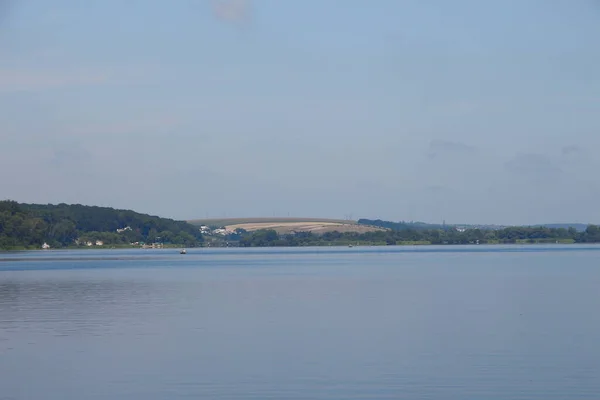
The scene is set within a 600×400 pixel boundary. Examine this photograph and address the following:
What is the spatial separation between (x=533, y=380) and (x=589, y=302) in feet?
64.4

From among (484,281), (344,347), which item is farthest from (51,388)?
(484,281)

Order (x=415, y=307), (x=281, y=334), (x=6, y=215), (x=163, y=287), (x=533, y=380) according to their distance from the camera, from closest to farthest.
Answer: (x=533, y=380), (x=281, y=334), (x=415, y=307), (x=163, y=287), (x=6, y=215)

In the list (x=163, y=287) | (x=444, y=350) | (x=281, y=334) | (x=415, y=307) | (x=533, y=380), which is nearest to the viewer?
(x=533, y=380)

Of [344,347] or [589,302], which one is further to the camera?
[589,302]

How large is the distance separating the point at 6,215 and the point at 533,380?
159956 millimetres

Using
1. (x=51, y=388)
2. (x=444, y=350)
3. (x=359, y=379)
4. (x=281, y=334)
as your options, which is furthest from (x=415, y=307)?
(x=51, y=388)

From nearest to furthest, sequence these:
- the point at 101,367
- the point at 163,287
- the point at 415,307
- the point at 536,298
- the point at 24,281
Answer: the point at 101,367 < the point at 415,307 < the point at 536,298 < the point at 163,287 < the point at 24,281

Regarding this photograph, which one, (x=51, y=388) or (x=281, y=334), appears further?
(x=281, y=334)

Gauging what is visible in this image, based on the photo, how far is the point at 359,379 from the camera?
20.2 metres

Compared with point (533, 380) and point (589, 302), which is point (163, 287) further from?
point (533, 380)

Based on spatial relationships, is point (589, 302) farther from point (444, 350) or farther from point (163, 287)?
point (163, 287)

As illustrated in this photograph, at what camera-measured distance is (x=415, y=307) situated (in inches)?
1464

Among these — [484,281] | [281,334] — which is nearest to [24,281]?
[484,281]

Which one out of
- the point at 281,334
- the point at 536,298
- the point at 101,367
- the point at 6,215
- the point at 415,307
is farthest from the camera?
the point at 6,215
